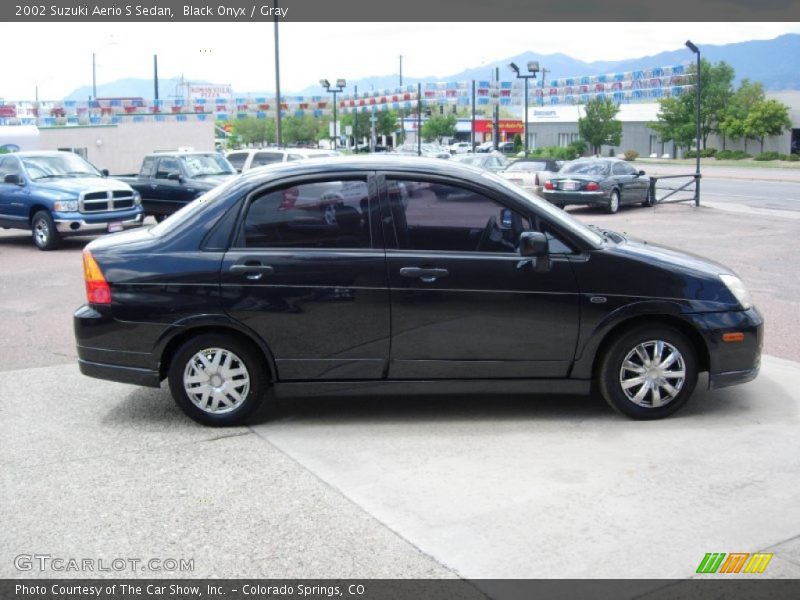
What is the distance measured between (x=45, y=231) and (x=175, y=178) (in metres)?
3.78

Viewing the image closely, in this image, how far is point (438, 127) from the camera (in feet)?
316

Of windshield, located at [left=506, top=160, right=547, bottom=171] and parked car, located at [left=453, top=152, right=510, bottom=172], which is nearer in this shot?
windshield, located at [left=506, top=160, right=547, bottom=171]

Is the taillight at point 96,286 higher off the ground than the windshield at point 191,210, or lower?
lower

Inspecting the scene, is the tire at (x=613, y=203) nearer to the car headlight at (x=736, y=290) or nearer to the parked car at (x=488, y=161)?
the parked car at (x=488, y=161)

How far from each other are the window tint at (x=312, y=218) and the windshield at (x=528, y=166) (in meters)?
22.5

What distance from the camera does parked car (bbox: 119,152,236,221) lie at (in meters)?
20.6

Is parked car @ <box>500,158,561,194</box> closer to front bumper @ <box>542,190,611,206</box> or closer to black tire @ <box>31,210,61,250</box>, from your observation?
front bumper @ <box>542,190,611,206</box>

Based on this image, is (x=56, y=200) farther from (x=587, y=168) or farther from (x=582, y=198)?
(x=587, y=168)

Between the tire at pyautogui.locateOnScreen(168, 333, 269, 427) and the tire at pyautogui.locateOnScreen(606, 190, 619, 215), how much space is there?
20.3 metres

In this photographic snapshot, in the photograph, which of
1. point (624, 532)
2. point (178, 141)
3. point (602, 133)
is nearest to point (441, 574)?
point (624, 532)

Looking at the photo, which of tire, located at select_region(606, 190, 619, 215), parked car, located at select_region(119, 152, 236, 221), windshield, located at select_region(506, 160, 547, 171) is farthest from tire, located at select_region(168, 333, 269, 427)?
windshield, located at select_region(506, 160, 547, 171)

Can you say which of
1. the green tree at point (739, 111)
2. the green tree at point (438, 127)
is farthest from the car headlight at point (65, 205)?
the green tree at point (438, 127)

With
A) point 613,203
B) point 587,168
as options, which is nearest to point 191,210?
point 613,203

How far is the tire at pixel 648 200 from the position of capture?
2702cm
